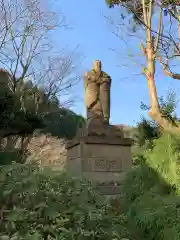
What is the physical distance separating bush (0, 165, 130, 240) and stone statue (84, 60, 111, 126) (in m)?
8.41

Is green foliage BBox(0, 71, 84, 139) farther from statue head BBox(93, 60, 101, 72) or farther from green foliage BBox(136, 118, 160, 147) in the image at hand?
statue head BBox(93, 60, 101, 72)

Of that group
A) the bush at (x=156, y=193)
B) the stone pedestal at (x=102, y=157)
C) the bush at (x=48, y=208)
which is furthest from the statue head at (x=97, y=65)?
the bush at (x=48, y=208)

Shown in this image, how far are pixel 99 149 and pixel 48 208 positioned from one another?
7926 mm

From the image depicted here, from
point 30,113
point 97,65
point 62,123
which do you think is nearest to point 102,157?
point 97,65

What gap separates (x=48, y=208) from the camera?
1939 mm

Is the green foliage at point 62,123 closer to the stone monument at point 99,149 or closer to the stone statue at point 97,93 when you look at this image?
the stone statue at point 97,93

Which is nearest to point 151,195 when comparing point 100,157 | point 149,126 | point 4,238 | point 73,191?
point 73,191

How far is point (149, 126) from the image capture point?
1479cm

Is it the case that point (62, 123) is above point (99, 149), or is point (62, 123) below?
above

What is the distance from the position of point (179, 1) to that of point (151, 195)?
11678 millimetres

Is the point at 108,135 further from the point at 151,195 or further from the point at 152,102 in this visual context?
the point at 151,195

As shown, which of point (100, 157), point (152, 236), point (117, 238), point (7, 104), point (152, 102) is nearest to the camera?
point (117, 238)

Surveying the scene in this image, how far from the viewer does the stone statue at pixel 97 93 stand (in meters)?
10.8

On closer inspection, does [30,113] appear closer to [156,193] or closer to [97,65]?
[97,65]
